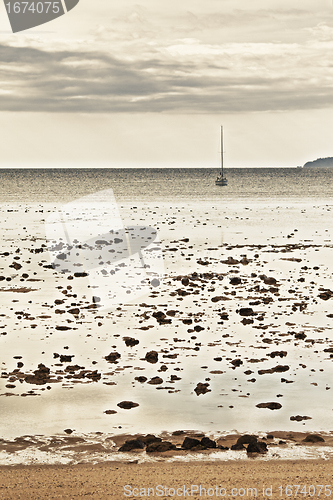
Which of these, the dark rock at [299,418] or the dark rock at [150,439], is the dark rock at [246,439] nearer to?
the dark rock at [150,439]

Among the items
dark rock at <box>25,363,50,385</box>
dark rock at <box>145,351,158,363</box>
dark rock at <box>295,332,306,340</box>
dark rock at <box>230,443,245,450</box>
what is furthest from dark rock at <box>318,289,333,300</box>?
dark rock at <box>230,443,245,450</box>

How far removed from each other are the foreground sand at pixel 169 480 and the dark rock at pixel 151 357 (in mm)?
5093

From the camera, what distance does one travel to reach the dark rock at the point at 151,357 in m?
14.7

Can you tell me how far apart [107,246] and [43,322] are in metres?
19.3

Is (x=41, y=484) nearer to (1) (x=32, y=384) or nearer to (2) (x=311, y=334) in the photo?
Result: (1) (x=32, y=384)

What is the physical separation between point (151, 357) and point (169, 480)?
235 inches

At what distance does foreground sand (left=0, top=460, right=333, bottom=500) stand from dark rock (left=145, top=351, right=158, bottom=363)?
5093mm

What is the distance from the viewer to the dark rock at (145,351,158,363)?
14.7m

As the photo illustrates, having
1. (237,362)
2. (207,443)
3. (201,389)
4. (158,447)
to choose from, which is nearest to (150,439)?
(158,447)

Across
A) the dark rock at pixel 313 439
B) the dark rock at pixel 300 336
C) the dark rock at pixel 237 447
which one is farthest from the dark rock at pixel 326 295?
the dark rock at pixel 237 447

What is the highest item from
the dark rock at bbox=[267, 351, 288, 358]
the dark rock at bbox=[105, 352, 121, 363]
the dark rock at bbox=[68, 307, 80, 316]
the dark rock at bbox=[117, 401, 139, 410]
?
the dark rock at bbox=[68, 307, 80, 316]

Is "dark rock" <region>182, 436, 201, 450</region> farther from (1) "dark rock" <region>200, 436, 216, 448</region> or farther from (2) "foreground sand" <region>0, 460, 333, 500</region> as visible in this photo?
(2) "foreground sand" <region>0, 460, 333, 500</region>

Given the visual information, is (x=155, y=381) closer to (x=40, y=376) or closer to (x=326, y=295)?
(x=40, y=376)

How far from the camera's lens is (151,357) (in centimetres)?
1477
